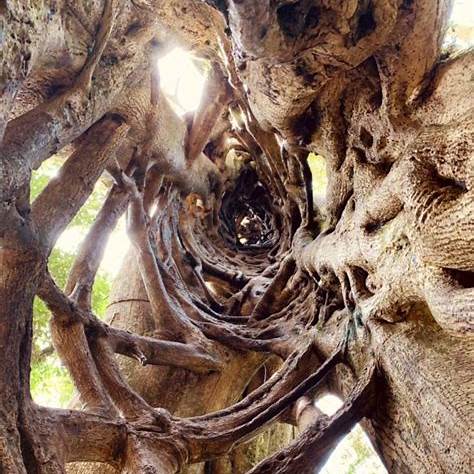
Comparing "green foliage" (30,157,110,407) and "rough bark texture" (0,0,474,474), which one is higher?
"green foliage" (30,157,110,407)

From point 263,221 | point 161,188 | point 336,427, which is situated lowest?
point 336,427

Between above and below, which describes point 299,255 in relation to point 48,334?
below

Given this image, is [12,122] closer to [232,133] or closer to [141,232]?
[141,232]

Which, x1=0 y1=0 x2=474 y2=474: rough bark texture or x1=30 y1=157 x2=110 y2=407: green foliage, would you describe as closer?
x1=0 y1=0 x2=474 y2=474: rough bark texture

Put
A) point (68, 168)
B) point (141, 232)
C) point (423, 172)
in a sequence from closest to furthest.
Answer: point (423, 172), point (68, 168), point (141, 232)

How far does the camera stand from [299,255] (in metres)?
3.70

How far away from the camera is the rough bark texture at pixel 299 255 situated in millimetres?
1577

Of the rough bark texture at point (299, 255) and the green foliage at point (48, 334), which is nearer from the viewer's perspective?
the rough bark texture at point (299, 255)

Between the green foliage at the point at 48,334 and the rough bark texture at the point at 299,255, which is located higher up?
the green foliage at the point at 48,334

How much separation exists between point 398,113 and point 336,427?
1.42 metres

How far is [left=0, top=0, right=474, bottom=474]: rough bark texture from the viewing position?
1577 millimetres

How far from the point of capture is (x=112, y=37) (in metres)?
2.67

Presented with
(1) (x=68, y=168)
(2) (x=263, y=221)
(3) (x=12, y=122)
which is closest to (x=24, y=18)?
(3) (x=12, y=122)

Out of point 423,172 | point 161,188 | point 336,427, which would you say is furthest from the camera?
point 161,188
